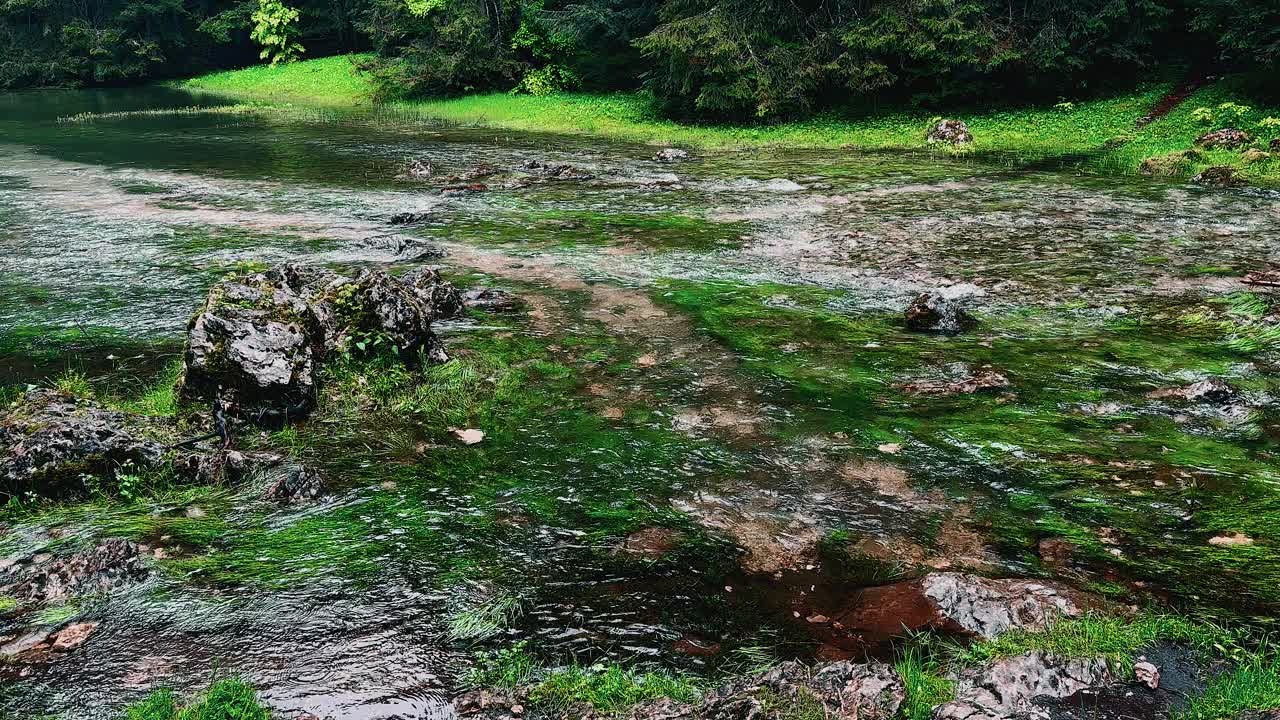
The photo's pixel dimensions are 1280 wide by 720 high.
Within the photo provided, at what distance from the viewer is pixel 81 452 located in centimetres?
433

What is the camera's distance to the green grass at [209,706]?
276 cm

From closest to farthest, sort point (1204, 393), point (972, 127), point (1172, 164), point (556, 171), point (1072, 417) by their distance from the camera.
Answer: point (1072, 417) → point (1204, 393) → point (1172, 164) → point (556, 171) → point (972, 127)

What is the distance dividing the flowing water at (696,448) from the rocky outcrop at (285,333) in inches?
17.6

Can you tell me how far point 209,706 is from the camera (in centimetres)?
Result: 279

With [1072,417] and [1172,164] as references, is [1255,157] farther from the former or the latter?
[1072,417]

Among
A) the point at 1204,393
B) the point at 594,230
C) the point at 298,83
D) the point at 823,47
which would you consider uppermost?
the point at 823,47

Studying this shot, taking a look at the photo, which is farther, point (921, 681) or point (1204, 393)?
point (1204, 393)

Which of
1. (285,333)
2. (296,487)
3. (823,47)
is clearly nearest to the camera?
(296,487)

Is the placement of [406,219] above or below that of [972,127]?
below

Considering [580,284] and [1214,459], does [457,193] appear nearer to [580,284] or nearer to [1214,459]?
[580,284]

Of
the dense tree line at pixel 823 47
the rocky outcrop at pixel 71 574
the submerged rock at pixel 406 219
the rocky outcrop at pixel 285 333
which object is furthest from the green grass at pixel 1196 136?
the rocky outcrop at pixel 71 574

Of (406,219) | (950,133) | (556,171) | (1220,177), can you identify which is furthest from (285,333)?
(950,133)

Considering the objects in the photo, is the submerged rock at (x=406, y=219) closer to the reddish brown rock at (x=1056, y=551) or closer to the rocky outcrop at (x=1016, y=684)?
the reddish brown rock at (x=1056, y=551)

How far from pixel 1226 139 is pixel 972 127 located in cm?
607
